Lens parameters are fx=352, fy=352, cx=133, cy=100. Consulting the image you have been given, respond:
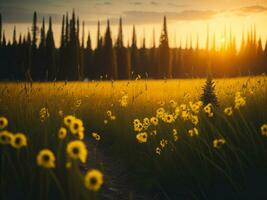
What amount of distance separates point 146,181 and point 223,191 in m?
1.14

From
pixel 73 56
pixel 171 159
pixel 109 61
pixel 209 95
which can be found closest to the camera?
pixel 171 159

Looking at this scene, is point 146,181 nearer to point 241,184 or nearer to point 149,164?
point 149,164

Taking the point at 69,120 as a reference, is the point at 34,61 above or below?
above

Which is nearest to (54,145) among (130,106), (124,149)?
(124,149)

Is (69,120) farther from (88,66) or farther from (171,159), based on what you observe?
(88,66)

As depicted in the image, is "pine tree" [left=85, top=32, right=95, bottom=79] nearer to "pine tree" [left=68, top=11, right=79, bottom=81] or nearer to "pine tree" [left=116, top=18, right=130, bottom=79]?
"pine tree" [left=116, top=18, right=130, bottom=79]

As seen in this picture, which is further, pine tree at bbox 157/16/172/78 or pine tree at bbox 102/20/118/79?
pine tree at bbox 157/16/172/78

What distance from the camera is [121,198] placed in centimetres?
439

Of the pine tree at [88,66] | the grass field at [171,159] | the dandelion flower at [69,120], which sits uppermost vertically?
the pine tree at [88,66]


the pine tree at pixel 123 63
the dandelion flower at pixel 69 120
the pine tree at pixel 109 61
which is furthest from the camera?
the pine tree at pixel 123 63

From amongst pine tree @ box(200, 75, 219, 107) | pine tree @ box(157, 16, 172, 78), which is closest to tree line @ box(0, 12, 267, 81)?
pine tree @ box(157, 16, 172, 78)

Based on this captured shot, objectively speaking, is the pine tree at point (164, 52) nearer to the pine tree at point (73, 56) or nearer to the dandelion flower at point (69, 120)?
the pine tree at point (73, 56)

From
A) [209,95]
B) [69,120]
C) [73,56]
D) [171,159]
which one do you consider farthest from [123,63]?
[69,120]

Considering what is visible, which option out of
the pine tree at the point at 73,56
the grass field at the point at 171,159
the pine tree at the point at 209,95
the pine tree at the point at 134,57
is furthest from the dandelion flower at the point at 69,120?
the pine tree at the point at 134,57
